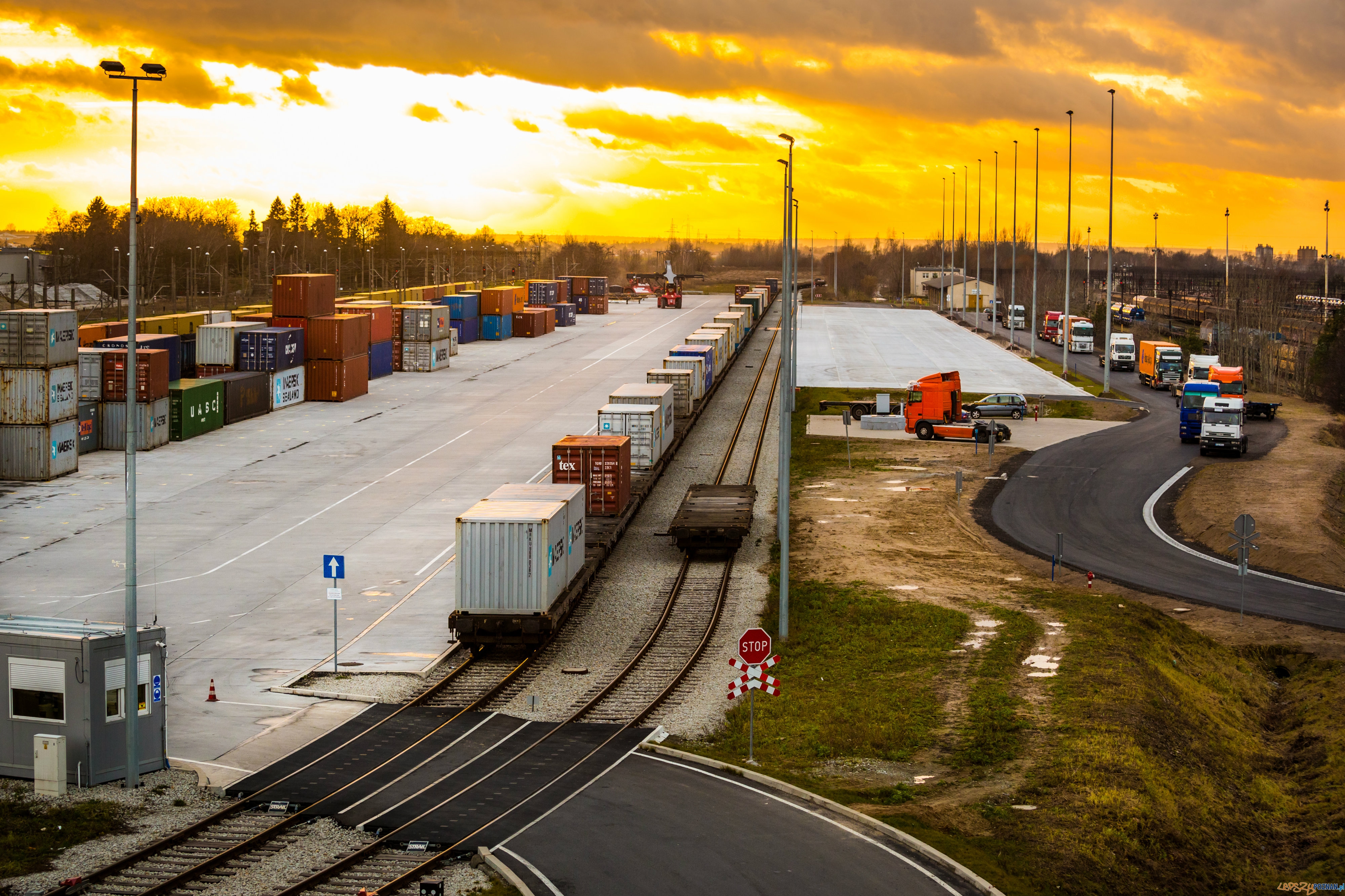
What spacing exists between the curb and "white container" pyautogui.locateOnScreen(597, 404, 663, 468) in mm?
28771

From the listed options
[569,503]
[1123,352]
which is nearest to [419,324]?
[1123,352]

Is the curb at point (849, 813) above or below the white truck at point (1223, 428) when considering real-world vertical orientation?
below

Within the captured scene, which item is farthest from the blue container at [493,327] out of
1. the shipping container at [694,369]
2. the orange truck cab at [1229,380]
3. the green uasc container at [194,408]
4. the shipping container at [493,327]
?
the orange truck cab at [1229,380]

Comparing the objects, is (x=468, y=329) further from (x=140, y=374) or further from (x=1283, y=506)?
(x=1283, y=506)

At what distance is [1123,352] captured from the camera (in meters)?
116

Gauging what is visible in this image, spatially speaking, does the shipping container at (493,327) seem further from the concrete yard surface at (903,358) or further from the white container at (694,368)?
the white container at (694,368)

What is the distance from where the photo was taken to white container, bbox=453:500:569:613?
33.9 metres

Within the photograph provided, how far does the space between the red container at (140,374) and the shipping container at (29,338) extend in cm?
529

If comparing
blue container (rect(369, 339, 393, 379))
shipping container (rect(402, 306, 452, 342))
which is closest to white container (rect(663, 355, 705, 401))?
shipping container (rect(402, 306, 452, 342))

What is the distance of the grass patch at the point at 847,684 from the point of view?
27.9m

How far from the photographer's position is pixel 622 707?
3025cm

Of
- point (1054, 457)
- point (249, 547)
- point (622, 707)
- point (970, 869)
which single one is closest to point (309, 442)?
point (249, 547)

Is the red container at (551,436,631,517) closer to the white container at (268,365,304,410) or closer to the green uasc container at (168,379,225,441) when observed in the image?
the green uasc container at (168,379,225,441)

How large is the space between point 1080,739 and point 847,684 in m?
6.27
